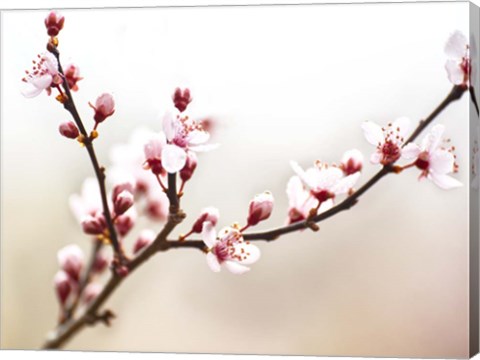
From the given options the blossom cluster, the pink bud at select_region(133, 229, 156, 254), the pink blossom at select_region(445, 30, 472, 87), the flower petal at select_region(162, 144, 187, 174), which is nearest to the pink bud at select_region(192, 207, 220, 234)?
the blossom cluster

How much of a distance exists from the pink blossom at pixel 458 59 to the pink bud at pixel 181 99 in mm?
782

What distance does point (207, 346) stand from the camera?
8.75 ft

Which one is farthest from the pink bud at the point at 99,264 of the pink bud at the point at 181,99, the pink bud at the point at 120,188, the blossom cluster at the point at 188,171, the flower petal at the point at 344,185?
the flower petal at the point at 344,185

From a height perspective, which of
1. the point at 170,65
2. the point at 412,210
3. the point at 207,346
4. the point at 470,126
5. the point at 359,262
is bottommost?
the point at 207,346

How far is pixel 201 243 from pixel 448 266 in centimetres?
91

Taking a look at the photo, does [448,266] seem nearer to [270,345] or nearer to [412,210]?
[412,210]

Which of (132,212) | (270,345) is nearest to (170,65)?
(132,212)

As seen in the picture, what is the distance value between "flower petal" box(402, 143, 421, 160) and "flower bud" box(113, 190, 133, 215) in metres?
0.59

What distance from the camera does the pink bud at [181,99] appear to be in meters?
1.81

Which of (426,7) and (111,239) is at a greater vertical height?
(426,7)

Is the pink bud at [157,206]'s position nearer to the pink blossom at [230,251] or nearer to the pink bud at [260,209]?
the pink blossom at [230,251]

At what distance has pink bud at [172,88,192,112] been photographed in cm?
181

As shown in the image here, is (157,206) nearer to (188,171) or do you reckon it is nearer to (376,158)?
(188,171)

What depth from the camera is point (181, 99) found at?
5.94 feet
